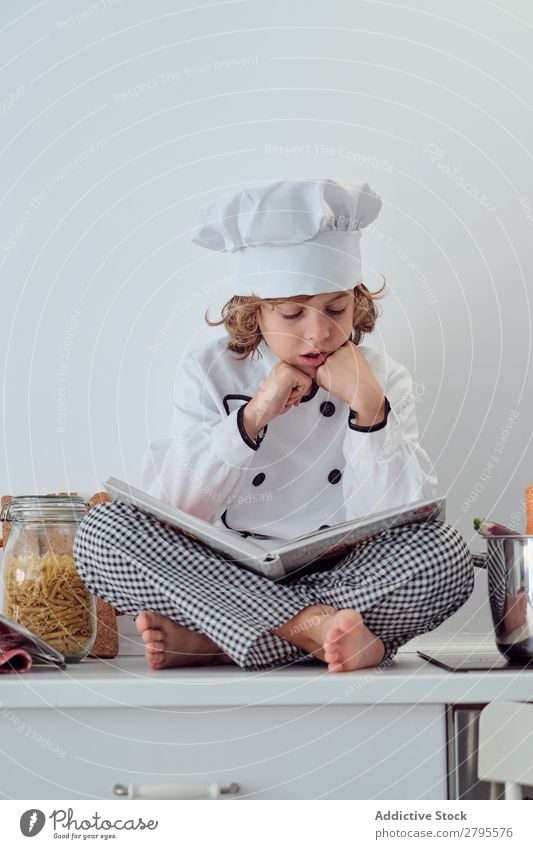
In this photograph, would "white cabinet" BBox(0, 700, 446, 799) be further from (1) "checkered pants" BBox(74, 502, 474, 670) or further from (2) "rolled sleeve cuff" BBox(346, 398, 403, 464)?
(2) "rolled sleeve cuff" BBox(346, 398, 403, 464)

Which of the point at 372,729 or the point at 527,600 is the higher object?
the point at 527,600

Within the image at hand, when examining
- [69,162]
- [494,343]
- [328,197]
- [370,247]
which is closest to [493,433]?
[494,343]

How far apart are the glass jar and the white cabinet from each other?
0.19 m

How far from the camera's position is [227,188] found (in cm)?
137

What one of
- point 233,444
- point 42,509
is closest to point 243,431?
point 233,444

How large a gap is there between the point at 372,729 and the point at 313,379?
1.44ft

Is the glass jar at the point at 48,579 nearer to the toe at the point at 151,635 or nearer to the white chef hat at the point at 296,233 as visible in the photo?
the toe at the point at 151,635

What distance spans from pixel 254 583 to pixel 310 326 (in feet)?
1.02

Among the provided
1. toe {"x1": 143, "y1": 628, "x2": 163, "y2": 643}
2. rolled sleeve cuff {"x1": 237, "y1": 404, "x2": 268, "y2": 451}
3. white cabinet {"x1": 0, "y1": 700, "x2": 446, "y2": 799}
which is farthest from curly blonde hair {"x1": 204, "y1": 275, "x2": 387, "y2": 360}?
white cabinet {"x1": 0, "y1": 700, "x2": 446, "y2": 799}

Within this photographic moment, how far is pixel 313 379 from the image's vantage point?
3.89 feet

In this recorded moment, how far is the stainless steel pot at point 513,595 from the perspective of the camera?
98cm

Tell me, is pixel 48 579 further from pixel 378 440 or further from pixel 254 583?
pixel 378 440
